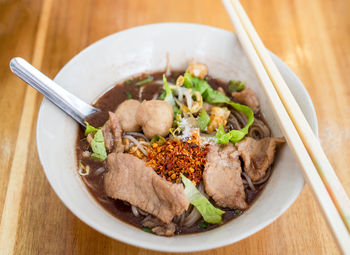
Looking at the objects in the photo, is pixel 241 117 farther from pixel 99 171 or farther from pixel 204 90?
pixel 99 171

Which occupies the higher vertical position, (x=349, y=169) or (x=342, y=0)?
(x=342, y=0)

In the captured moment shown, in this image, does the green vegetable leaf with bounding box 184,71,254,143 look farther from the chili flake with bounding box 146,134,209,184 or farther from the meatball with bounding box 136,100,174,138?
the meatball with bounding box 136,100,174,138

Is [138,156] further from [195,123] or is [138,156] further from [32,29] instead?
[32,29]

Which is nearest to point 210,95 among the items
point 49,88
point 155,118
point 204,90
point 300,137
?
point 204,90

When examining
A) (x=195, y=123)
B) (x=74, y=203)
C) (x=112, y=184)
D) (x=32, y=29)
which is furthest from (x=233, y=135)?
(x=32, y=29)

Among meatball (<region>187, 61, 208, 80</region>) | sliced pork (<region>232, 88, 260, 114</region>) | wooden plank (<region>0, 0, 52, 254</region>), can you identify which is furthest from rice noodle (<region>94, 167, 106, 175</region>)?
sliced pork (<region>232, 88, 260, 114</region>)
